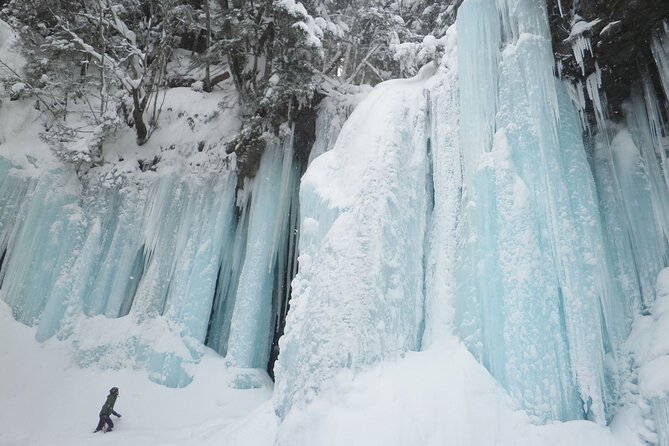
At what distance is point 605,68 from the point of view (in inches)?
216

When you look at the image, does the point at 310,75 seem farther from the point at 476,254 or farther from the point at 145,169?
the point at 476,254

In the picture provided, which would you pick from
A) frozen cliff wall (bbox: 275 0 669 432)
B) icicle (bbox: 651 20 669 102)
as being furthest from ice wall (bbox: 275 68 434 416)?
icicle (bbox: 651 20 669 102)

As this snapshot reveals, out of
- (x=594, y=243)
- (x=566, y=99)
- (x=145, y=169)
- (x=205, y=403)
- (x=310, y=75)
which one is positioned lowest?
(x=205, y=403)

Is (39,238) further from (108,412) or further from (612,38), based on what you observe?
(612,38)

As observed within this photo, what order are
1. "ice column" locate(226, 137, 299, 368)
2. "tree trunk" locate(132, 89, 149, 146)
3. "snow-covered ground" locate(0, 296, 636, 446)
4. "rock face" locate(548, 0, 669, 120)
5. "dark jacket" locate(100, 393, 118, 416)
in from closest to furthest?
"snow-covered ground" locate(0, 296, 636, 446), "rock face" locate(548, 0, 669, 120), "dark jacket" locate(100, 393, 118, 416), "ice column" locate(226, 137, 299, 368), "tree trunk" locate(132, 89, 149, 146)

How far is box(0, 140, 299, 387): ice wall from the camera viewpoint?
9.13m

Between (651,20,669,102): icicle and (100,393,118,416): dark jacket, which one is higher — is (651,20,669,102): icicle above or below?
above

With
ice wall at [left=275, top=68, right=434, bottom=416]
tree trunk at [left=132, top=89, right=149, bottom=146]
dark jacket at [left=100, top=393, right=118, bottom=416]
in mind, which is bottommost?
dark jacket at [left=100, top=393, right=118, bottom=416]

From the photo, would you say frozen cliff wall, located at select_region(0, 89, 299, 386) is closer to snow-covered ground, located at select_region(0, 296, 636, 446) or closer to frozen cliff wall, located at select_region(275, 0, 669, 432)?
snow-covered ground, located at select_region(0, 296, 636, 446)

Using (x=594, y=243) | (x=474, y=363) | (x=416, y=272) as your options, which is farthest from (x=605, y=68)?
(x=474, y=363)

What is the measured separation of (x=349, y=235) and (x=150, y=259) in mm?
6720

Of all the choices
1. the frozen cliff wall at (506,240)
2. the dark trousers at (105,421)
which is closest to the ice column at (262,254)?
the dark trousers at (105,421)

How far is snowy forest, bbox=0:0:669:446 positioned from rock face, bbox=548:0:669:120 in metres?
0.03

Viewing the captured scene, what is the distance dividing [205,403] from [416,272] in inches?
210
